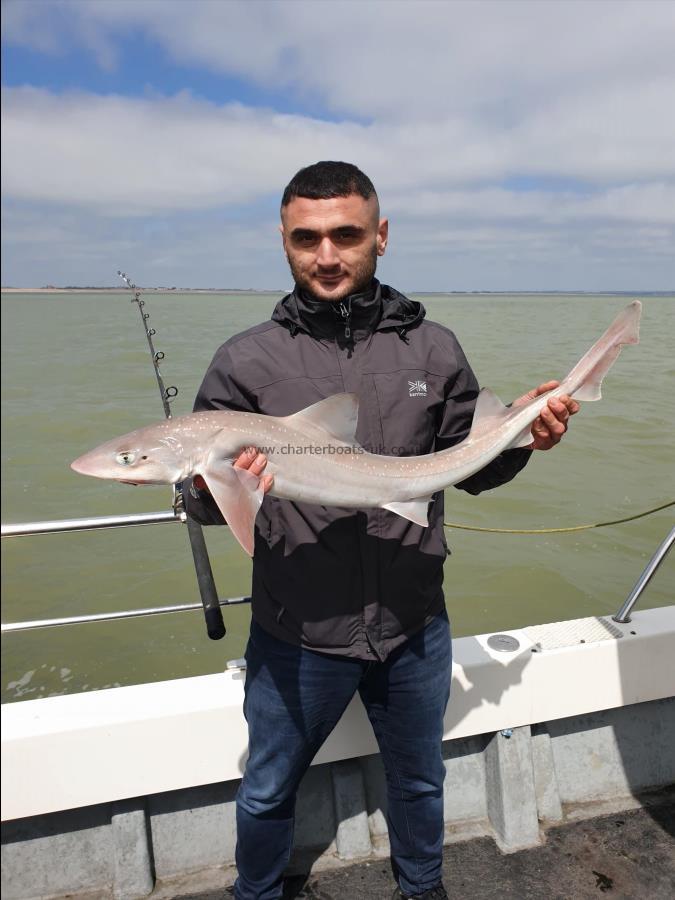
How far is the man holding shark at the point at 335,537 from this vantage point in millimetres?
2371

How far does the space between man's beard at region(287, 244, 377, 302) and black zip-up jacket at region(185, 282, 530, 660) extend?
4cm

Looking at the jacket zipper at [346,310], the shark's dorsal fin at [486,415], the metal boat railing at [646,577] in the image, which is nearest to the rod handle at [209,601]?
the jacket zipper at [346,310]

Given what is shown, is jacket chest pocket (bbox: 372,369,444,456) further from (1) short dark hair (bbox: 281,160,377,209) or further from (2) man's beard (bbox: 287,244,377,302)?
(1) short dark hair (bbox: 281,160,377,209)

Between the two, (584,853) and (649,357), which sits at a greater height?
(649,357)

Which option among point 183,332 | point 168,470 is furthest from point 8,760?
point 183,332

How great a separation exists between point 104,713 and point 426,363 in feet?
6.03

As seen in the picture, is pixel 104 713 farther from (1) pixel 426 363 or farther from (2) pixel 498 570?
(2) pixel 498 570

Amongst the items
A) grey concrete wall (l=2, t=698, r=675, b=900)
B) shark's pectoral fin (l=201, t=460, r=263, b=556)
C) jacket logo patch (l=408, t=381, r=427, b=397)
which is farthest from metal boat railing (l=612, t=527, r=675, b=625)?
shark's pectoral fin (l=201, t=460, r=263, b=556)

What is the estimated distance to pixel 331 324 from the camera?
8.11 feet

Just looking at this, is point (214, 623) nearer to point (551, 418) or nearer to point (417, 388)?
point (417, 388)

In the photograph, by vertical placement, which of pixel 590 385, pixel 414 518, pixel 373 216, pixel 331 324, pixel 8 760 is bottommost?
pixel 8 760

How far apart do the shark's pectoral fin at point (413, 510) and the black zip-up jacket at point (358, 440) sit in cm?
7

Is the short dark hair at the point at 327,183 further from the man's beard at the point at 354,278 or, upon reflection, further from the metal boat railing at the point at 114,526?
the metal boat railing at the point at 114,526

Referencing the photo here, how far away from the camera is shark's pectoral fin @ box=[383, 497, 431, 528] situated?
238 cm
